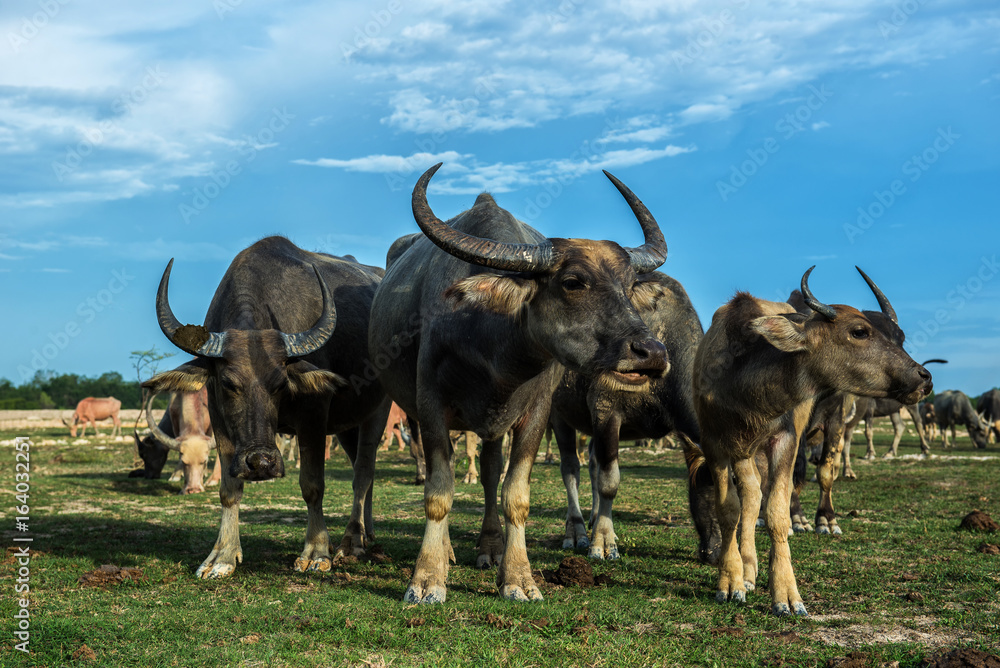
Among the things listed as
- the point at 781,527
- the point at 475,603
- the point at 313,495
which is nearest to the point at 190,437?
the point at 313,495

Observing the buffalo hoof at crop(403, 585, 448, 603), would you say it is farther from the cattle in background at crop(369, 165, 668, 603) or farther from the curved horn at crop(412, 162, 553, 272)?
the curved horn at crop(412, 162, 553, 272)

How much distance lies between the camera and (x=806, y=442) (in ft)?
32.3

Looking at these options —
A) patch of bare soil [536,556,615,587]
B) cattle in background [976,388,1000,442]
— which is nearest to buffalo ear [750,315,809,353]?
patch of bare soil [536,556,615,587]

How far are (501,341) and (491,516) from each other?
233cm

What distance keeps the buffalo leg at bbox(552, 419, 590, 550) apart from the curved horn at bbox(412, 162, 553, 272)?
4.21m

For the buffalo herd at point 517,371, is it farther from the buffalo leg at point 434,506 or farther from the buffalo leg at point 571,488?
the buffalo leg at point 571,488

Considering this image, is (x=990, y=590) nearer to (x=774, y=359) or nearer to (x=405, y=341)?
(x=774, y=359)

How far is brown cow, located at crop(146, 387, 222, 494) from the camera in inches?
589

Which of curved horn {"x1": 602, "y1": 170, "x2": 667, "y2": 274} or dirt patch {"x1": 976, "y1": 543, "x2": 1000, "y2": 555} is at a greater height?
curved horn {"x1": 602, "y1": 170, "x2": 667, "y2": 274}

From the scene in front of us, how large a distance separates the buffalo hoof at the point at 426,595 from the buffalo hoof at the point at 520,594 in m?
0.44

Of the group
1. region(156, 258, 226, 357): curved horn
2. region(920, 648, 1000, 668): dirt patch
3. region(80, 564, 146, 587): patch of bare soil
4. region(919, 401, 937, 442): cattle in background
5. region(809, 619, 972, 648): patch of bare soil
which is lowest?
region(80, 564, 146, 587): patch of bare soil

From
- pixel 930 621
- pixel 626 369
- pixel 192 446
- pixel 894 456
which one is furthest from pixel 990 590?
pixel 894 456

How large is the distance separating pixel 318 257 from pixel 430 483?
4438 millimetres

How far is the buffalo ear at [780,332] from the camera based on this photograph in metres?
5.55
